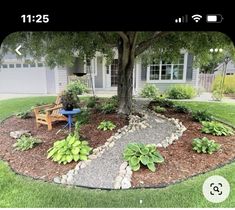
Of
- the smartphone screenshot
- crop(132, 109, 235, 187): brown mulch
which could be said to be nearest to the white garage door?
the smartphone screenshot

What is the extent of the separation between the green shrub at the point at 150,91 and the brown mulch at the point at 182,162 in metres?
1.55

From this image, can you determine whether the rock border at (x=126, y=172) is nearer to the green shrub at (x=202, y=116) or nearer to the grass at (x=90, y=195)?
the grass at (x=90, y=195)

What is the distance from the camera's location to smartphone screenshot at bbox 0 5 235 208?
810 mm

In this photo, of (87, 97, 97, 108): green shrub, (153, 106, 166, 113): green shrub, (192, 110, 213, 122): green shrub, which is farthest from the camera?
(153, 106, 166, 113): green shrub

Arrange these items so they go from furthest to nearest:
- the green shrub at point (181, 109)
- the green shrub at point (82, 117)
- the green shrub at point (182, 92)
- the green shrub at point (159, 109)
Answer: the green shrub at point (159, 109)
the green shrub at point (181, 109)
the green shrub at point (182, 92)
the green shrub at point (82, 117)

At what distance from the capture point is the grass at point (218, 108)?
3.42 m

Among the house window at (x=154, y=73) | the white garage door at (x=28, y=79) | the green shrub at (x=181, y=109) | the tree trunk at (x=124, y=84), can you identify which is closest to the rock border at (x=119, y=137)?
the tree trunk at (x=124, y=84)

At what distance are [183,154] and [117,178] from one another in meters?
1.02

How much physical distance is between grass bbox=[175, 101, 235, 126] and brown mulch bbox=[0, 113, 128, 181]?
1722mm

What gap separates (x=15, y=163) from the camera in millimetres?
2764

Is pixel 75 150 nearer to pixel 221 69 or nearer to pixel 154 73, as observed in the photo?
pixel 221 69
